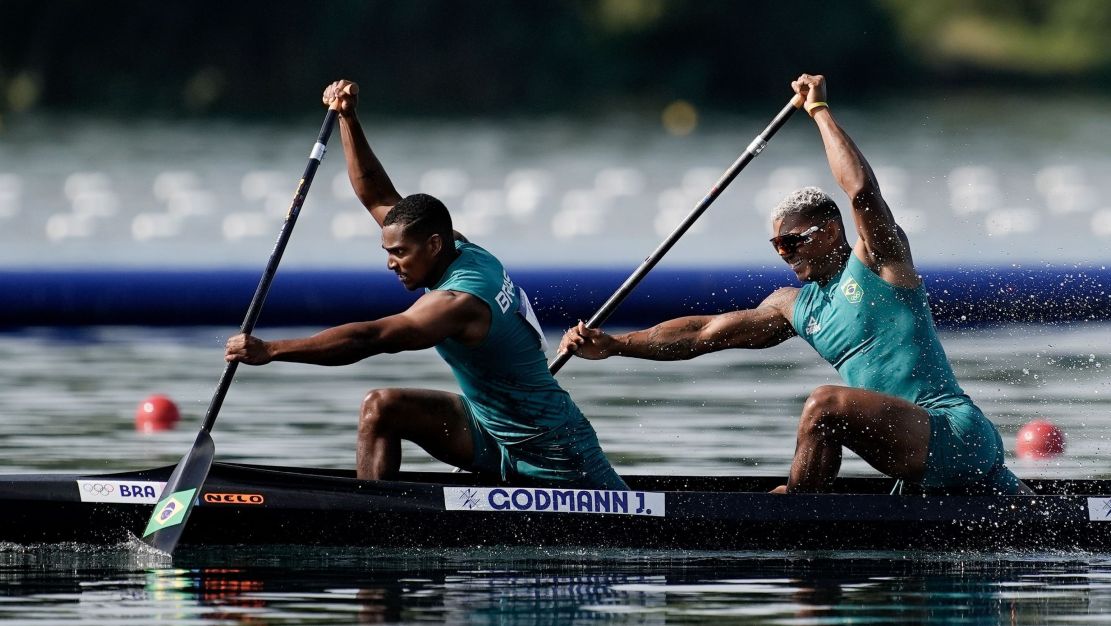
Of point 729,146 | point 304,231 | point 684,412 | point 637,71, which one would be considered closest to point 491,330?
point 684,412

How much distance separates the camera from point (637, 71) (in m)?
68.5

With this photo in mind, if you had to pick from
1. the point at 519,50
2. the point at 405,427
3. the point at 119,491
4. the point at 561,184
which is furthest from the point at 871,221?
the point at 519,50

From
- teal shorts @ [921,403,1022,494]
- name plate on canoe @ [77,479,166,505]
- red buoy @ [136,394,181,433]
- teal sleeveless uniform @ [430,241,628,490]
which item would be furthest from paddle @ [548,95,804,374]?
red buoy @ [136,394,181,433]

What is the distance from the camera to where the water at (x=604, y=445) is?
28.1ft

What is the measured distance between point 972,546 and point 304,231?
151ft

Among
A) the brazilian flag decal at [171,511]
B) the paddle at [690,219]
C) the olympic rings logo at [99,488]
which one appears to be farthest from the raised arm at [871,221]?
the olympic rings logo at [99,488]

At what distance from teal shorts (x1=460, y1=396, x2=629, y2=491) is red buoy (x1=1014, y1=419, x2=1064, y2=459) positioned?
5578 mm

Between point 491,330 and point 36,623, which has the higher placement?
point 491,330

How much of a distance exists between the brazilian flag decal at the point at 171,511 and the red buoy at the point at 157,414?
6426 millimetres

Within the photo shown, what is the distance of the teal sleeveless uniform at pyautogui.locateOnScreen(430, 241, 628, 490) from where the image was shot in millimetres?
9953

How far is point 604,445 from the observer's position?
1542cm

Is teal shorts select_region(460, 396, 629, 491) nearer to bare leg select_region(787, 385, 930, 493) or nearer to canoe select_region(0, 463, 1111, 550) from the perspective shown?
canoe select_region(0, 463, 1111, 550)

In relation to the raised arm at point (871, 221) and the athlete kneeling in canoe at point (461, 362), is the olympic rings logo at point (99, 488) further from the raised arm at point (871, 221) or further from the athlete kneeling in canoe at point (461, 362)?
the raised arm at point (871, 221)

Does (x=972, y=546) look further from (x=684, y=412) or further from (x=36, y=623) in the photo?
(x=684, y=412)
